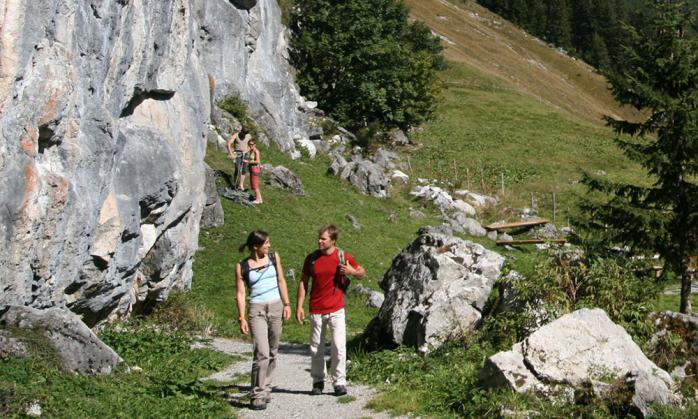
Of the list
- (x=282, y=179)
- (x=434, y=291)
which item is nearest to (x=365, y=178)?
(x=282, y=179)

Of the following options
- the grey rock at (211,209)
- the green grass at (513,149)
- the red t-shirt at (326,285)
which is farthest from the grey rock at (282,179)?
the red t-shirt at (326,285)

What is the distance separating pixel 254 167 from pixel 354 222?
16.3 feet

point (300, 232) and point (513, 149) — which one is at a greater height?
point (513, 149)

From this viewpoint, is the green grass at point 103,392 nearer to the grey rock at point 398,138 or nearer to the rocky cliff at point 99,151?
the rocky cliff at point 99,151

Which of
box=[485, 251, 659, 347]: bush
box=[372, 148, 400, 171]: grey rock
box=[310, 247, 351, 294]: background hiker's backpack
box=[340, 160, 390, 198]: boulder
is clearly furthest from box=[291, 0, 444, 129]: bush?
box=[310, 247, 351, 294]: background hiker's backpack

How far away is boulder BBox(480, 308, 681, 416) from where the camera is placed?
9312 mm

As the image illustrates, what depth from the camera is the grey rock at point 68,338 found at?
10500 millimetres

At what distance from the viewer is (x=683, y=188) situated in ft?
54.4

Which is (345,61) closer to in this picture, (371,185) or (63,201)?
(371,185)

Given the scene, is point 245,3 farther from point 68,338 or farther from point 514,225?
point 68,338

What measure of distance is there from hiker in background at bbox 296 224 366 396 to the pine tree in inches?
348

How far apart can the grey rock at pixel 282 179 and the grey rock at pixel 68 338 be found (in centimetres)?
1875

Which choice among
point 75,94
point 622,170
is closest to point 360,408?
point 75,94

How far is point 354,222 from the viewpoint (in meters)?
28.7
